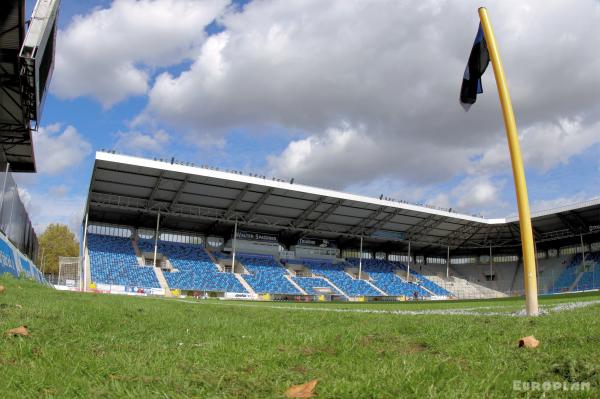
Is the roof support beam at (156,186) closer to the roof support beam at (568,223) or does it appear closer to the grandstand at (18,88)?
the grandstand at (18,88)

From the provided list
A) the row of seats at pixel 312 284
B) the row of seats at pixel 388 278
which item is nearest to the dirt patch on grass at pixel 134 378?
the row of seats at pixel 312 284

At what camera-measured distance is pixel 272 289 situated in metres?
51.7

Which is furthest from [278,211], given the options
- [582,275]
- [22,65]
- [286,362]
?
[286,362]

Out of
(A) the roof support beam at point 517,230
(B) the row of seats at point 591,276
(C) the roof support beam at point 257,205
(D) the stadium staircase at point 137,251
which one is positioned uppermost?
(C) the roof support beam at point 257,205

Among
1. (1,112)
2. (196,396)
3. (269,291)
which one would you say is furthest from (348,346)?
(269,291)

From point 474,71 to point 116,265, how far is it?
138 feet

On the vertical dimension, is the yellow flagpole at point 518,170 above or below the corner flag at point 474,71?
below

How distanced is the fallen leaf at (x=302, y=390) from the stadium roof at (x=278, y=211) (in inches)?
1563

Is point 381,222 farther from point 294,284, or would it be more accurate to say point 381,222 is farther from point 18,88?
point 18,88

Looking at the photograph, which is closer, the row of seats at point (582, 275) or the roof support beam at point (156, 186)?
the roof support beam at point (156, 186)

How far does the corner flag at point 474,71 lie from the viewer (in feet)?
39.2

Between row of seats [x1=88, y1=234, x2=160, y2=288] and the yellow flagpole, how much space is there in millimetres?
40086

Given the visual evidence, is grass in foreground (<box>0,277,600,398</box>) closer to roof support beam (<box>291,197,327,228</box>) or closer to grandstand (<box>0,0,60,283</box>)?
grandstand (<box>0,0,60,283</box>)

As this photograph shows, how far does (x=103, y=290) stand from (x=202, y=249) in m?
16.3
